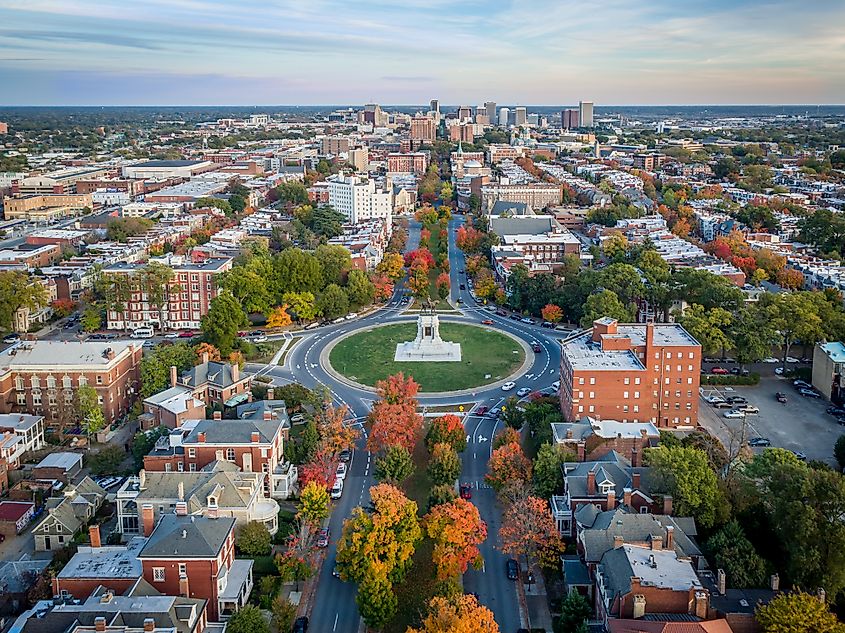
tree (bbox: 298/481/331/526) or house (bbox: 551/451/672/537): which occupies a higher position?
house (bbox: 551/451/672/537)

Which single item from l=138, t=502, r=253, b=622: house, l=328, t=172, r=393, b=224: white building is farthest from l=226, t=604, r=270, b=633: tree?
l=328, t=172, r=393, b=224: white building

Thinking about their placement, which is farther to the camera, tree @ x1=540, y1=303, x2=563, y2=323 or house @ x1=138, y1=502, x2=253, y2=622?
tree @ x1=540, y1=303, x2=563, y2=323

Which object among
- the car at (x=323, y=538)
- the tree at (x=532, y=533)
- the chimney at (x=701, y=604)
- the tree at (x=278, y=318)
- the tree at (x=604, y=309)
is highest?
the tree at (x=604, y=309)

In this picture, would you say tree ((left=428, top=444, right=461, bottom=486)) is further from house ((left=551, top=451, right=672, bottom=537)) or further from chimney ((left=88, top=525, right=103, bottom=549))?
chimney ((left=88, top=525, right=103, bottom=549))

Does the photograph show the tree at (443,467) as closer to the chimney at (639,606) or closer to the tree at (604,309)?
the chimney at (639,606)

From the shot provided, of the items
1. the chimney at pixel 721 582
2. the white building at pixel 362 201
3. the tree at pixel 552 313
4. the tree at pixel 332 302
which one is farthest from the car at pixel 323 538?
the white building at pixel 362 201

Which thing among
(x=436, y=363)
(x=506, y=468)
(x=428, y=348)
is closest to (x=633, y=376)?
(x=506, y=468)
